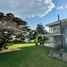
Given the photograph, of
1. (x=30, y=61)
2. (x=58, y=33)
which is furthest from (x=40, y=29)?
(x=30, y=61)

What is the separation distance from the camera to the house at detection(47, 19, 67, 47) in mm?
30672

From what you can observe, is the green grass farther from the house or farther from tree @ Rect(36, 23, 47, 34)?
tree @ Rect(36, 23, 47, 34)

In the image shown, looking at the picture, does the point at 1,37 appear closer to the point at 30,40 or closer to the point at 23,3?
the point at 23,3

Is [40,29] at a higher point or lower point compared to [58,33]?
higher

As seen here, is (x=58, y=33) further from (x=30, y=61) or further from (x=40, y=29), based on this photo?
(x=40, y=29)

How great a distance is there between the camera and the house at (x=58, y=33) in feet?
101

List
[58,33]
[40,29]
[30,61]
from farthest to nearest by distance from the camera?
[40,29]
[58,33]
[30,61]

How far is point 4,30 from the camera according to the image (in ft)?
88.9

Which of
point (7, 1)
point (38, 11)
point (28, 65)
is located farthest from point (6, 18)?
point (28, 65)

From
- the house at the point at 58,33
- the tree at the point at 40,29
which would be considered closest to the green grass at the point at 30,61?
the house at the point at 58,33

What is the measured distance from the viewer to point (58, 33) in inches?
1304

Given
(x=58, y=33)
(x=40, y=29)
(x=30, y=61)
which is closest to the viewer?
(x=30, y=61)

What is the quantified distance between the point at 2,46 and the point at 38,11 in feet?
36.0

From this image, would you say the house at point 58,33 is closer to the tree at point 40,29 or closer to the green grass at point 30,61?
the green grass at point 30,61
